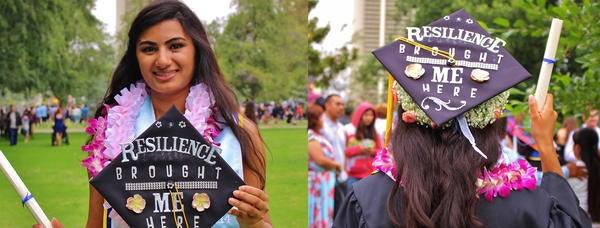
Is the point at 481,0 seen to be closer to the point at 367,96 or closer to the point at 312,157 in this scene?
the point at 312,157

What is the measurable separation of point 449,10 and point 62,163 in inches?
442

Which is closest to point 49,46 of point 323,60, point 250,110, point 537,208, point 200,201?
point 250,110

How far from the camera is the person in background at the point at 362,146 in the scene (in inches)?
365

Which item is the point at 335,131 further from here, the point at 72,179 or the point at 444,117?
the point at 444,117

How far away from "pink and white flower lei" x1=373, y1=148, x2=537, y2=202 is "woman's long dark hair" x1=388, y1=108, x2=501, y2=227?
0.03 metres

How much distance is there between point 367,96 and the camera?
46125 mm

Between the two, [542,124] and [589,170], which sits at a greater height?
[542,124]

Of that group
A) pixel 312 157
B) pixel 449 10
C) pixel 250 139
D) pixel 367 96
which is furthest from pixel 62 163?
pixel 367 96

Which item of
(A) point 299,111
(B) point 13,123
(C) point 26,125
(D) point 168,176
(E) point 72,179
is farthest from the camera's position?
(C) point 26,125

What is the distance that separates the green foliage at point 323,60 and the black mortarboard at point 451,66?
14760 millimetres

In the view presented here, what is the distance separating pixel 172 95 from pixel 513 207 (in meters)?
1.25

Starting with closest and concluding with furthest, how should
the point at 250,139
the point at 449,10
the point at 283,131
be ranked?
the point at 250,139, the point at 283,131, the point at 449,10

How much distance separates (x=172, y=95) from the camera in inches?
120

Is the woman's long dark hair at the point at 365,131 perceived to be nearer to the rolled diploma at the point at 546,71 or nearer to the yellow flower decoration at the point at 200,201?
the rolled diploma at the point at 546,71
